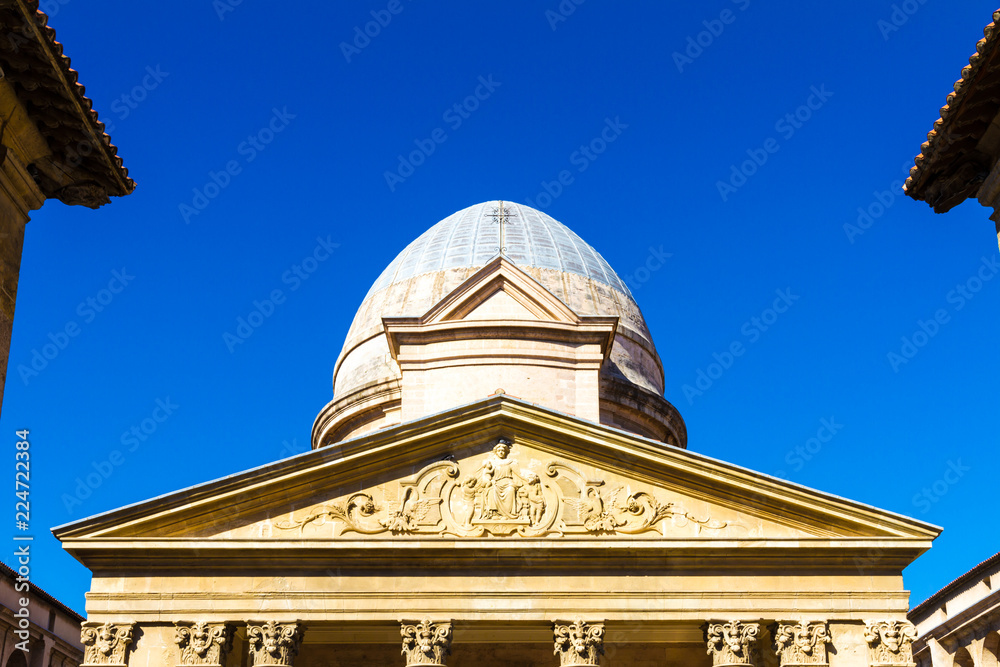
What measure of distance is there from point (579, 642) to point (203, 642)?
21.9 feet

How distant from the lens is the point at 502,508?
20500 mm

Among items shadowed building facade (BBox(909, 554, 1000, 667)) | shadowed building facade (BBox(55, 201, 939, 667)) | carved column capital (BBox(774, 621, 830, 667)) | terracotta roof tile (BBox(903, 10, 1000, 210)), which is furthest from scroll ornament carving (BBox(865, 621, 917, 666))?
shadowed building facade (BBox(909, 554, 1000, 667))

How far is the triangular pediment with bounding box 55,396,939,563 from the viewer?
66.3 ft

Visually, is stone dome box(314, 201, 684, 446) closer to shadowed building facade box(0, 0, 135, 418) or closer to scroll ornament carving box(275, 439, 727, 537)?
scroll ornament carving box(275, 439, 727, 537)

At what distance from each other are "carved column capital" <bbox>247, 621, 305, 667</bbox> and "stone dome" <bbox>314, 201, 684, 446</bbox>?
1357 centimetres

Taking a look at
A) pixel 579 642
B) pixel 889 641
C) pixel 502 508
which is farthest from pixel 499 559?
pixel 889 641

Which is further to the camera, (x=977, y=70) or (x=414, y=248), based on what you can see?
(x=414, y=248)

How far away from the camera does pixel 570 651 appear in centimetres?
1948

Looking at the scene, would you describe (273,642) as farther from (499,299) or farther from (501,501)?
(499,299)

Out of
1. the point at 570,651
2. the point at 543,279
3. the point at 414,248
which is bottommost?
the point at 570,651

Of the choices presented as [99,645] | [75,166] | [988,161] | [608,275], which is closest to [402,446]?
[99,645]

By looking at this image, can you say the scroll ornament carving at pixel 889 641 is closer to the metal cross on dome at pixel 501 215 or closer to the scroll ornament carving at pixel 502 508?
the scroll ornament carving at pixel 502 508

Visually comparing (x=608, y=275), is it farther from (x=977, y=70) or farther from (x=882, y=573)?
(x=977, y=70)

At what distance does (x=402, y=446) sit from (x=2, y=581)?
1601 cm
